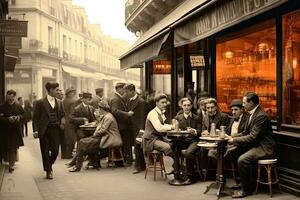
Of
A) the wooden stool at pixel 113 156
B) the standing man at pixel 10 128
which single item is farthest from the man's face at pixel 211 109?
the standing man at pixel 10 128

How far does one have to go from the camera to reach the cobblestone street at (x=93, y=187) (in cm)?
820

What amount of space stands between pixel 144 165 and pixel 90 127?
2002 millimetres

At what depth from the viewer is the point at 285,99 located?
861 cm

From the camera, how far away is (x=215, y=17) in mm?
7742

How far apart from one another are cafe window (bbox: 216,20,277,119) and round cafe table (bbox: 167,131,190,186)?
184 centimetres

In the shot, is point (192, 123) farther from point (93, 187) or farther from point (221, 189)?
point (93, 187)

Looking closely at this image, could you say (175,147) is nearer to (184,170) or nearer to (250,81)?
(184,170)

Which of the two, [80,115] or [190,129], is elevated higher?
[80,115]

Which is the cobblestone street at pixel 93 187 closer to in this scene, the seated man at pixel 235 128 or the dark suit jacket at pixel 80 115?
the seated man at pixel 235 128

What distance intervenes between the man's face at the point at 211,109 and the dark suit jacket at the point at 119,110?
9.68 ft

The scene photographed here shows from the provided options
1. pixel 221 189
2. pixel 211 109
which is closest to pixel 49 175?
pixel 211 109

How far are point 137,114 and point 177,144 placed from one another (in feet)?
9.46

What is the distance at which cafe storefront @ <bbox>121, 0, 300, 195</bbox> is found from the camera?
7.83 meters

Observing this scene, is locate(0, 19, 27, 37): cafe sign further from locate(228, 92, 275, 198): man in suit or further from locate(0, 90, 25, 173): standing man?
locate(228, 92, 275, 198): man in suit
